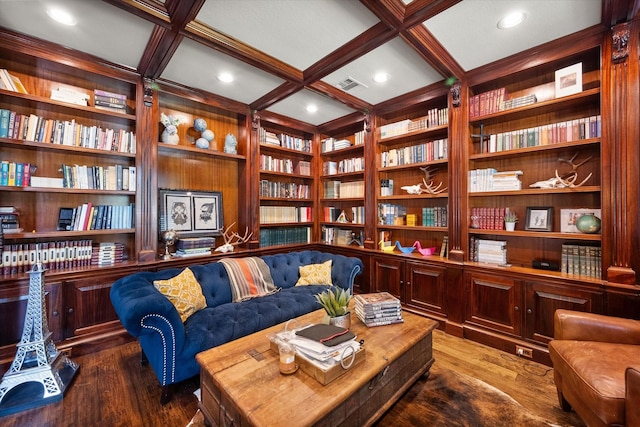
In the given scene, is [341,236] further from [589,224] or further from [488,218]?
[589,224]

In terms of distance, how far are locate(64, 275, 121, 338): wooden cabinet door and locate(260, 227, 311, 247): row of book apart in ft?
5.67

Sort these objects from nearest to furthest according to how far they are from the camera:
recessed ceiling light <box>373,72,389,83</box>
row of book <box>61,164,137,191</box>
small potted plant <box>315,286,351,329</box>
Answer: small potted plant <box>315,286,351,329</box>
row of book <box>61,164,137,191</box>
recessed ceiling light <box>373,72,389,83</box>

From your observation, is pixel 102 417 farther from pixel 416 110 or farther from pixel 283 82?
pixel 416 110

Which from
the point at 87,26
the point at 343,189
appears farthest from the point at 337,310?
the point at 87,26

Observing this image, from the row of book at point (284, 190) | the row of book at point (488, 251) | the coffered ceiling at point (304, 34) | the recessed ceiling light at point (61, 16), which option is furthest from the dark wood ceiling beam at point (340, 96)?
the row of book at point (488, 251)

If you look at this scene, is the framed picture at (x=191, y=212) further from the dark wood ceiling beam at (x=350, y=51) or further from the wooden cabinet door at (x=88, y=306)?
the dark wood ceiling beam at (x=350, y=51)

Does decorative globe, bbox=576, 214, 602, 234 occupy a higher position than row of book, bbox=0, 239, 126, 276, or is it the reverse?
decorative globe, bbox=576, 214, 602, 234

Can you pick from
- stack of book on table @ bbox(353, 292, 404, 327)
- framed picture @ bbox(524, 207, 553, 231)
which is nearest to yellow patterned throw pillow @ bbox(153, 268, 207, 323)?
stack of book on table @ bbox(353, 292, 404, 327)

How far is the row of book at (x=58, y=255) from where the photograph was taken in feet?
7.38

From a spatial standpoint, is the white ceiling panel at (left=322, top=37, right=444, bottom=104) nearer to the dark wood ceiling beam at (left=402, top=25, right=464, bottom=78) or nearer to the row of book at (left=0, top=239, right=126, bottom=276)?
the dark wood ceiling beam at (left=402, top=25, right=464, bottom=78)

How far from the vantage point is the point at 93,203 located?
2727 millimetres

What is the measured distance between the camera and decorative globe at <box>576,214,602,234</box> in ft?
7.18

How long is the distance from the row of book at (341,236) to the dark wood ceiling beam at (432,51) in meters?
2.25

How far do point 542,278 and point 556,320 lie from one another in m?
0.58
